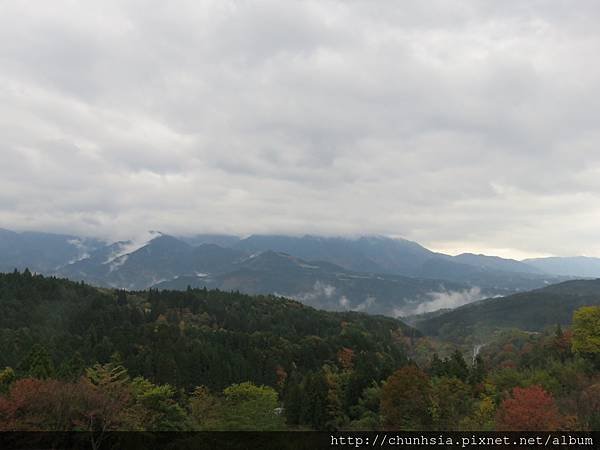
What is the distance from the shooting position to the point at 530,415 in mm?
52219

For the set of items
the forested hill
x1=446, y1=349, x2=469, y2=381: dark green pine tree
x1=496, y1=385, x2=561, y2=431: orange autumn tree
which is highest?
x1=496, y1=385, x2=561, y2=431: orange autumn tree

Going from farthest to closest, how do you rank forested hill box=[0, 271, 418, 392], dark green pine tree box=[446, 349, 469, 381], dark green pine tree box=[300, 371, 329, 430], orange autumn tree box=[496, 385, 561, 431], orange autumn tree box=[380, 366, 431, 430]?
forested hill box=[0, 271, 418, 392], dark green pine tree box=[446, 349, 469, 381], dark green pine tree box=[300, 371, 329, 430], orange autumn tree box=[380, 366, 431, 430], orange autumn tree box=[496, 385, 561, 431]

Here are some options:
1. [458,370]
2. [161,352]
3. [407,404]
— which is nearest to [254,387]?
[407,404]

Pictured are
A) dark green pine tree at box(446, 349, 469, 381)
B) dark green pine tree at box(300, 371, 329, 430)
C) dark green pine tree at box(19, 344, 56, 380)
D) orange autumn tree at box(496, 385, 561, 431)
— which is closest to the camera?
orange autumn tree at box(496, 385, 561, 431)

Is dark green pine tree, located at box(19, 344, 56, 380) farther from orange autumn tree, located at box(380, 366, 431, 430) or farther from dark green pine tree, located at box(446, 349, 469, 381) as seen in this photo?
dark green pine tree, located at box(446, 349, 469, 381)

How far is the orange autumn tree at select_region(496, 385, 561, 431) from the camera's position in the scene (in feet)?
168

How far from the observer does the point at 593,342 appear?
94.9 metres

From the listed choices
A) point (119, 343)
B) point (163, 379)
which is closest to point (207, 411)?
point (163, 379)

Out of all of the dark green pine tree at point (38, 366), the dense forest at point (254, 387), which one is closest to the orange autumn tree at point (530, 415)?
the dense forest at point (254, 387)

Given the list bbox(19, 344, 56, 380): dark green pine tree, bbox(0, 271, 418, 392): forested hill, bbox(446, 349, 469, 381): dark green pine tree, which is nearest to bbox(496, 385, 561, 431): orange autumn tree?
bbox(0, 271, 418, 392): forested hill

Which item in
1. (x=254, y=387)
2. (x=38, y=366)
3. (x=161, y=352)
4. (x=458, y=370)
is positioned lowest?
(x=161, y=352)

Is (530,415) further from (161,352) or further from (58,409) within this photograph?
(161,352)

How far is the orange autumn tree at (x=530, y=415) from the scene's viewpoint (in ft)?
168

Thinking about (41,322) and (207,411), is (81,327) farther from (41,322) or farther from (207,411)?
(207,411)
